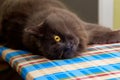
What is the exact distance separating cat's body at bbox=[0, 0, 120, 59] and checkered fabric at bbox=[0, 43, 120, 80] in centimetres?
4

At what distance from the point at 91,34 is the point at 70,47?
27 cm

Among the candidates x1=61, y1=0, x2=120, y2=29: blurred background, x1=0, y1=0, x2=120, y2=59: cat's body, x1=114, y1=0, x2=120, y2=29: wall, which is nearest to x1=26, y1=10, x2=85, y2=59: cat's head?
x1=0, y1=0, x2=120, y2=59: cat's body

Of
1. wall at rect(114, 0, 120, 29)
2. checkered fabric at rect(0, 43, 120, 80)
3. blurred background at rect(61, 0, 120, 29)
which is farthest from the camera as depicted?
wall at rect(114, 0, 120, 29)

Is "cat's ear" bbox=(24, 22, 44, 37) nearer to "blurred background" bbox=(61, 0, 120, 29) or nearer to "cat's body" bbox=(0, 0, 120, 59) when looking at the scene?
"cat's body" bbox=(0, 0, 120, 59)

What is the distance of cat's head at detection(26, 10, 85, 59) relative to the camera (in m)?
0.95

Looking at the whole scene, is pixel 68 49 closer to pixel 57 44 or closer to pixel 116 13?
pixel 57 44

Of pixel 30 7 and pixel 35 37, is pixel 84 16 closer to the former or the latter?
pixel 30 7

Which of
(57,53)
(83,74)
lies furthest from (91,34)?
(83,74)

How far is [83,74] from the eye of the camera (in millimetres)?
823

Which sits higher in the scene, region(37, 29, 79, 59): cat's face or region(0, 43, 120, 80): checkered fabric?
region(37, 29, 79, 59): cat's face

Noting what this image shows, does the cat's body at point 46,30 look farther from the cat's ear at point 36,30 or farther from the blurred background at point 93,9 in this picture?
the blurred background at point 93,9

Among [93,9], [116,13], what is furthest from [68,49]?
[116,13]

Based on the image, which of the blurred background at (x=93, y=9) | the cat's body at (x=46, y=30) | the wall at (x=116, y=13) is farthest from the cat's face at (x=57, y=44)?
the wall at (x=116, y=13)

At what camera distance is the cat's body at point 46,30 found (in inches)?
38.0
